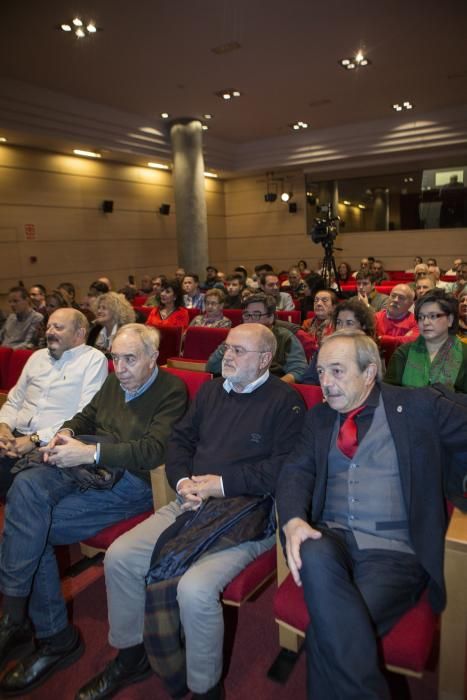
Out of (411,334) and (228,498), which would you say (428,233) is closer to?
(411,334)

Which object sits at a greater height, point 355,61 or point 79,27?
point 355,61

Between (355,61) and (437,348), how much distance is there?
18.9 feet

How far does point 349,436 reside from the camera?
1.64 metres

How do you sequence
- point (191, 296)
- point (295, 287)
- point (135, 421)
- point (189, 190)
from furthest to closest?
point (189, 190) → point (295, 287) → point (191, 296) → point (135, 421)

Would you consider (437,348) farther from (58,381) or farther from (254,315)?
(58,381)

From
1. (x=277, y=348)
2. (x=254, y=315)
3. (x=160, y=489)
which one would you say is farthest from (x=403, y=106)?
(x=160, y=489)

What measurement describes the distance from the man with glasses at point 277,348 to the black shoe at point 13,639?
1844 millimetres

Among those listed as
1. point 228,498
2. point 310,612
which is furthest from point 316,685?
point 228,498

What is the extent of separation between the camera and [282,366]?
3.34 meters

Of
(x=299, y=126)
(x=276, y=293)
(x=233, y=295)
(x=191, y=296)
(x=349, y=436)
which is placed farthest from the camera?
(x=299, y=126)

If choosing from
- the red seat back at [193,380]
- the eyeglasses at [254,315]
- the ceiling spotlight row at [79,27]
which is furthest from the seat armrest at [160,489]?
Result: the ceiling spotlight row at [79,27]

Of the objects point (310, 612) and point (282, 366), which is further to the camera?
point (282, 366)

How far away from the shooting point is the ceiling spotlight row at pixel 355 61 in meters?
6.57

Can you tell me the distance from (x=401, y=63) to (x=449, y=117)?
3.35 meters
